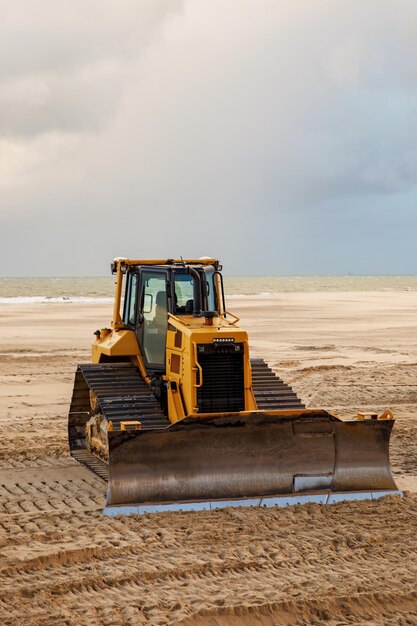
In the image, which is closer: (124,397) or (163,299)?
(124,397)

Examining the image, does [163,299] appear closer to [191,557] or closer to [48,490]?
[48,490]

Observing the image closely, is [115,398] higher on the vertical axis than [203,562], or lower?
higher

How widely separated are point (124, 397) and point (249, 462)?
1658 mm

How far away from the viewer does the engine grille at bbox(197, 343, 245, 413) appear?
9695 millimetres

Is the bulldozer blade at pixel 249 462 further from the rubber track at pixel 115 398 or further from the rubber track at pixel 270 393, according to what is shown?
the rubber track at pixel 270 393

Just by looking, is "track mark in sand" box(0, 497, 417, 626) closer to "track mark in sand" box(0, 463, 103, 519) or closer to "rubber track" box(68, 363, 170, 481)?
"track mark in sand" box(0, 463, 103, 519)

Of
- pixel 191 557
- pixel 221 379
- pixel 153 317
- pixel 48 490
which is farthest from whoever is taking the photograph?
pixel 153 317

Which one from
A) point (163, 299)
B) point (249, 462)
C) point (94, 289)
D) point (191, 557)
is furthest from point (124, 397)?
point (94, 289)

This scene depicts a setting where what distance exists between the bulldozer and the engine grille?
1 cm

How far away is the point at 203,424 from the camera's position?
909 centimetres

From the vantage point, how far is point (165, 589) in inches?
269

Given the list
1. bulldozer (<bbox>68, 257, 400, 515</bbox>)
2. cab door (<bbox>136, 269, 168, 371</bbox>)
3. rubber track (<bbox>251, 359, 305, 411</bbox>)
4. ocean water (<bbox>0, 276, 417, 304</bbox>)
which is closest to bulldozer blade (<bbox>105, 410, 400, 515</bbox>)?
bulldozer (<bbox>68, 257, 400, 515</bbox>)

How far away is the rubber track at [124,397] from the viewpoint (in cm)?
973

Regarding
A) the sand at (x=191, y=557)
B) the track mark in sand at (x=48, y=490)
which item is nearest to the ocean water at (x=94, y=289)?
the track mark in sand at (x=48, y=490)
